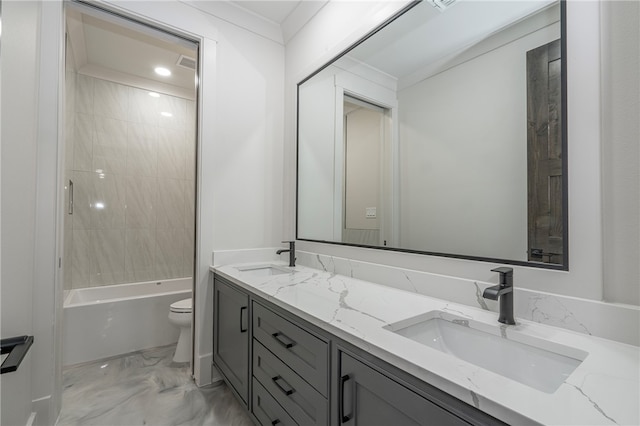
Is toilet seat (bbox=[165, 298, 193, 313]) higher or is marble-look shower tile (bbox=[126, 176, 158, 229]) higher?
marble-look shower tile (bbox=[126, 176, 158, 229])

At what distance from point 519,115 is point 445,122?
0.30 m

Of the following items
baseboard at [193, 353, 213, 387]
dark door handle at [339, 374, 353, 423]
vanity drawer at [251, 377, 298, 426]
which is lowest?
baseboard at [193, 353, 213, 387]

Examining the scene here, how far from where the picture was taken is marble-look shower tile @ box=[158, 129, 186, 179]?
3.29m

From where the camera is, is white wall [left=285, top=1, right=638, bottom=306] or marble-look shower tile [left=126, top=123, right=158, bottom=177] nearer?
white wall [left=285, top=1, right=638, bottom=306]

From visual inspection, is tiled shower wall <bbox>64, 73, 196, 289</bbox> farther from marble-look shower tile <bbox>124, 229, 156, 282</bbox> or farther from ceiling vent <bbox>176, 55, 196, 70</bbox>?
ceiling vent <bbox>176, 55, 196, 70</bbox>

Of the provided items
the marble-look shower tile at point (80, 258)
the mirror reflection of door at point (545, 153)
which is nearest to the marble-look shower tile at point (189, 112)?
the marble-look shower tile at point (80, 258)

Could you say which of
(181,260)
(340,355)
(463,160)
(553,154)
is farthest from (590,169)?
(181,260)

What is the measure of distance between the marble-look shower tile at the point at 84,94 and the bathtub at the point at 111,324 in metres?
1.77

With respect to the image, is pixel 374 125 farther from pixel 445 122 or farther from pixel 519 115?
pixel 519 115

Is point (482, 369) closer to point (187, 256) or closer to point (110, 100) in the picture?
point (187, 256)

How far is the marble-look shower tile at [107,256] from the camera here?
2914 mm

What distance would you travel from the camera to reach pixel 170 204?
3338 millimetres

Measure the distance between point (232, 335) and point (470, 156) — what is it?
1.57 meters

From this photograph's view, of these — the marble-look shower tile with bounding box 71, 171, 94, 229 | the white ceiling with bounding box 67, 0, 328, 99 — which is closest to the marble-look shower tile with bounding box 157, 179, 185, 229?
the marble-look shower tile with bounding box 71, 171, 94, 229
